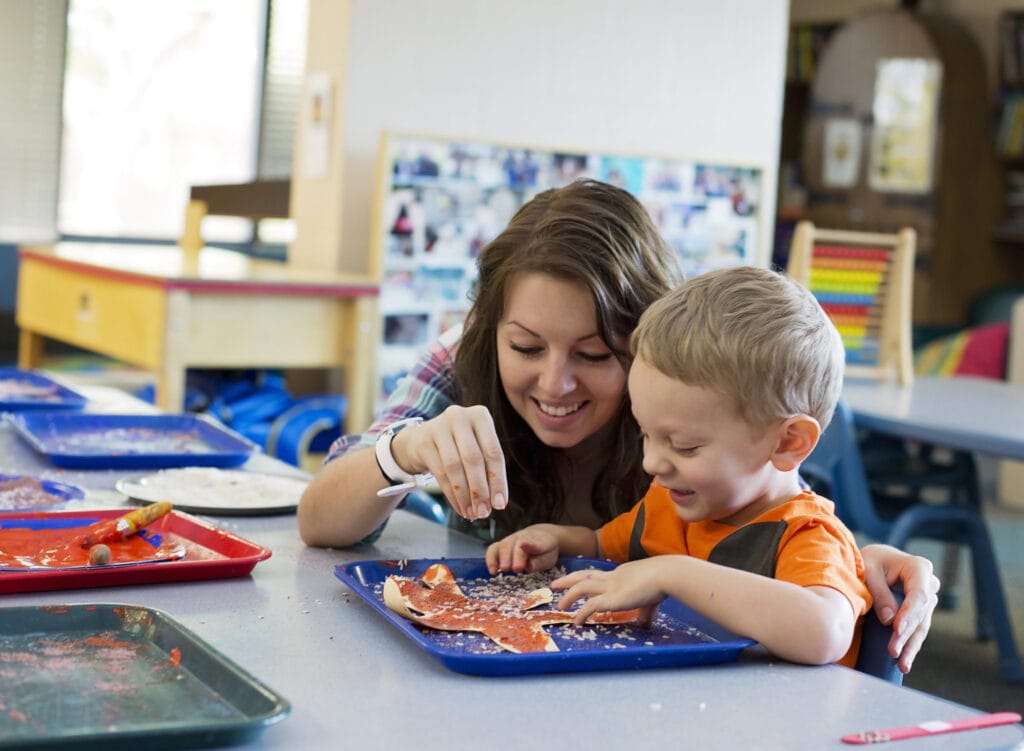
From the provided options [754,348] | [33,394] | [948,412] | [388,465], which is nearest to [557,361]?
[388,465]

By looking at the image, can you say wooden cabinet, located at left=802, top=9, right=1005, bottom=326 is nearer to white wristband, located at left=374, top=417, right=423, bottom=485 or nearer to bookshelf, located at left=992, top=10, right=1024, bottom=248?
bookshelf, located at left=992, top=10, right=1024, bottom=248

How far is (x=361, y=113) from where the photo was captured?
329 centimetres

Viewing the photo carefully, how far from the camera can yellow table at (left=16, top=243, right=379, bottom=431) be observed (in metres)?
2.74

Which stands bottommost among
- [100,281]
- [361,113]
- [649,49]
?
[100,281]

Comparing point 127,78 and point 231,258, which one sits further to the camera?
point 127,78

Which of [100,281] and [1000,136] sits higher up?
[1000,136]

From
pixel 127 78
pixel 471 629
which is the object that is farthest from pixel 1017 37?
pixel 471 629

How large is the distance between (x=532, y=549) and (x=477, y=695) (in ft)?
1.17

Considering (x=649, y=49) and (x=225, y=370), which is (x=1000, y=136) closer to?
(x=649, y=49)

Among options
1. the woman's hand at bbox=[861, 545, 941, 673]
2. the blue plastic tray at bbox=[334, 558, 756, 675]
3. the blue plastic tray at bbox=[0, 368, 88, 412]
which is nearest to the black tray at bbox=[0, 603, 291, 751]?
the blue plastic tray at bbox=[334, 558, 756, 675]

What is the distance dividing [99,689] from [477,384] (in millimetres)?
A: 725

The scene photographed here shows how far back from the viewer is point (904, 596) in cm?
109

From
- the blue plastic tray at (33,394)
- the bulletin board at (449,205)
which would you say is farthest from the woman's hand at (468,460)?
the bulletin board at (449,205)

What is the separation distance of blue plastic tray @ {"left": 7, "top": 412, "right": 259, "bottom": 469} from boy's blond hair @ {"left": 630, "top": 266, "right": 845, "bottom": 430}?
73 cm
